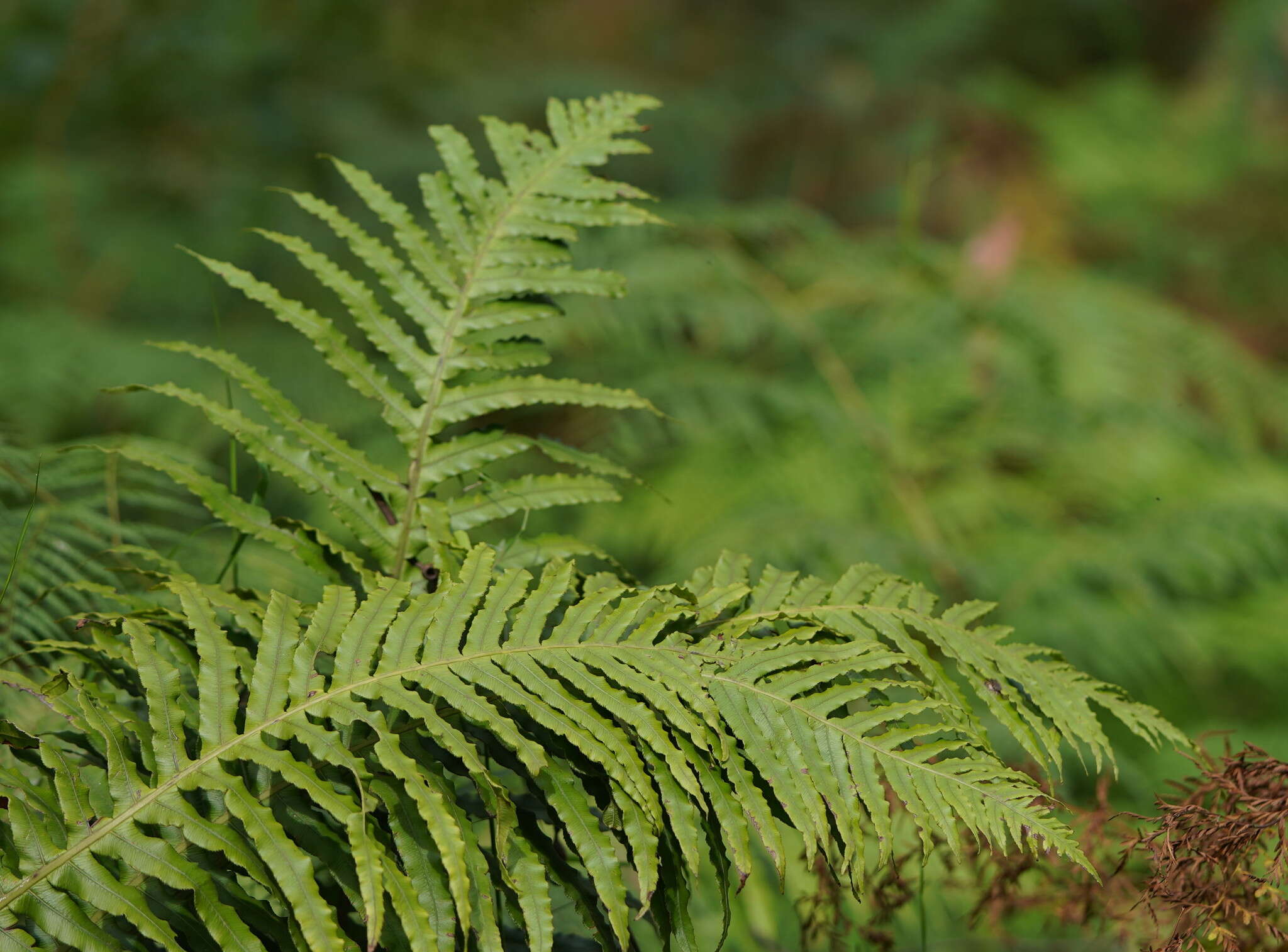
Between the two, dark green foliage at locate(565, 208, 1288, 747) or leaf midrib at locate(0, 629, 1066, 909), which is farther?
dark green foliage at locate(565, 208, 1288, 747)

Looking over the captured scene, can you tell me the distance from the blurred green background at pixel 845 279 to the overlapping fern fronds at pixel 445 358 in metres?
0.17

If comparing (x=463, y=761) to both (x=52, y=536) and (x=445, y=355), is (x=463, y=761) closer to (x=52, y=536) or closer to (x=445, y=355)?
(x=445, y=355)

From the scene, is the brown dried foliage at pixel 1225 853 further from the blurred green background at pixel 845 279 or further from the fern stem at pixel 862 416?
the fern stem at pixel 862 416

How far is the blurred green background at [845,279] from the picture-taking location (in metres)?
2.31

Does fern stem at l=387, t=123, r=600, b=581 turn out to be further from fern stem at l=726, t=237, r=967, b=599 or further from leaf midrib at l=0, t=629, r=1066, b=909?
fern stem at l=726, t=237, r=967, b=599

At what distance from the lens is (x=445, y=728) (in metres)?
0.68

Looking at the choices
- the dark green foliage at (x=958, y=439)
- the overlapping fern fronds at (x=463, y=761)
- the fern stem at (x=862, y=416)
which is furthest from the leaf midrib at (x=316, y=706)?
the fern stem at (x=862, y=416)

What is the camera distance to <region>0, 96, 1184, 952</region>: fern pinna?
640mm

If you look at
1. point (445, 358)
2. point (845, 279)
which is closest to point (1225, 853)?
point (445, 358)

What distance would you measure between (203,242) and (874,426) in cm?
276

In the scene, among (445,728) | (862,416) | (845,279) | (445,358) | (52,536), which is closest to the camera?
(445,728)

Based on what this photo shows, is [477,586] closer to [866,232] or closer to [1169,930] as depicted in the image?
[1169,930]

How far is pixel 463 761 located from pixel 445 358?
42cm

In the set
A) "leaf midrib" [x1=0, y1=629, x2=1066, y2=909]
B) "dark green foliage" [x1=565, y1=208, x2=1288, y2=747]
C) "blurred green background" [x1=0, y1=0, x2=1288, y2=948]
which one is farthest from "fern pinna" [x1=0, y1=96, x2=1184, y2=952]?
"dark green foliage" [x1=565, y1=208, x2=1288, y2=747]
